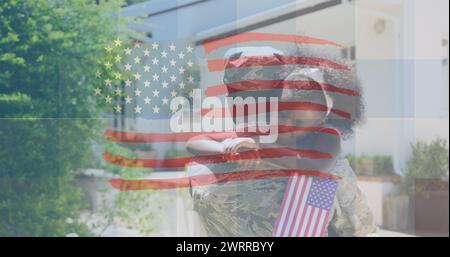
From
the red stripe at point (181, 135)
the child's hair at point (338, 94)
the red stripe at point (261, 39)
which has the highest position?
the red stripe at point (261, 39)

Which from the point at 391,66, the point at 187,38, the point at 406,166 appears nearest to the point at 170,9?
the point at 187,38

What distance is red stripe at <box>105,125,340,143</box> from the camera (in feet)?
4.83

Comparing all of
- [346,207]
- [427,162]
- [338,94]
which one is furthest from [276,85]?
[427,162]

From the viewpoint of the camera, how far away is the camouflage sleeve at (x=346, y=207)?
1512 millimetres

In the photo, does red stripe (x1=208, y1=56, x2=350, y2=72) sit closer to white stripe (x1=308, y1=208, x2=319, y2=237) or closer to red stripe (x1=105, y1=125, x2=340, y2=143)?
red stripe (x1=105, y1=125, x2=340, y2=143)

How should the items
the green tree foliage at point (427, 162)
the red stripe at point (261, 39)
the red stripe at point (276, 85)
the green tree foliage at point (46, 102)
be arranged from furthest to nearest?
1. the green tree foliage at point (427, 162)
2. the green tree foliage at point (46, 102)
3. the red stripe at point (261, 39)
4. the red stripe at point (276, 85)

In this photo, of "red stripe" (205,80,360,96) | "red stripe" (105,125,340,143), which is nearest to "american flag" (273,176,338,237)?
"red stripe" (105,125,340,143)

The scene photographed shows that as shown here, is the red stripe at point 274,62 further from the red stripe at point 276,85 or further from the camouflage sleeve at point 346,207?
the camouflage sleeve at point 346,207

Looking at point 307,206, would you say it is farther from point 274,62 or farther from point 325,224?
point 274,62

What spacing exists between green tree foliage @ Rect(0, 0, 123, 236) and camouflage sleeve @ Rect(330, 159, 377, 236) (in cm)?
98

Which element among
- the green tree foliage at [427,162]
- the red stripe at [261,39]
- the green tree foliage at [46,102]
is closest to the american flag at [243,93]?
the red stripe at [261,39]

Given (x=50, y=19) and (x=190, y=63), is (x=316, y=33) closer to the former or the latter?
(x=190, y=63)

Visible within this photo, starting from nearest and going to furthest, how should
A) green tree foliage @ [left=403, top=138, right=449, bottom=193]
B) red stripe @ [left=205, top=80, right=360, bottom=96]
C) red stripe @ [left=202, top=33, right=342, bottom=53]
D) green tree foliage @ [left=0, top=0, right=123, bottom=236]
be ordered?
red stripe @ [left=205, top=80, right=360, bottom=96] → red stripe @ [left=202, top=33, right=342, bottom=53] → green tree foliage @ [left=0, top=0, right=123, bottom=236] → green tree foliage @ [left=403, top=138, right=449, bottom=193]

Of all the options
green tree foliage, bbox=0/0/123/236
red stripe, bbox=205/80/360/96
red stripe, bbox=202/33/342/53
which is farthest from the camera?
green tree foliage, bbox=0/0/123/236
